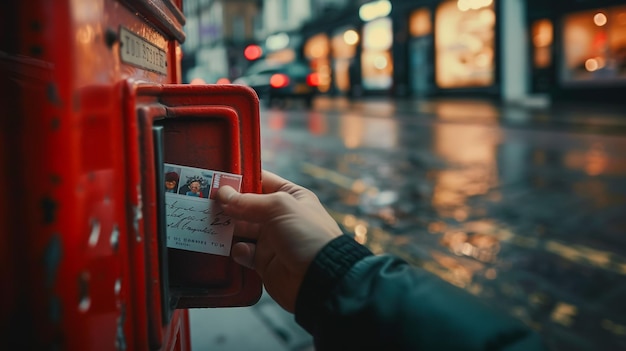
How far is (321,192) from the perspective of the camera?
6418mm

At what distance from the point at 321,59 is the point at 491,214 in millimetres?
28707

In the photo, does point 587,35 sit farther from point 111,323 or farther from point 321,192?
point 111,323

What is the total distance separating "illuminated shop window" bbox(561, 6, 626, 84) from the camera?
15.5 m

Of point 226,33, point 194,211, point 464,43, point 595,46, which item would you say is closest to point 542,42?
point 595,46

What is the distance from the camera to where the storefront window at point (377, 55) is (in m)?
26.3

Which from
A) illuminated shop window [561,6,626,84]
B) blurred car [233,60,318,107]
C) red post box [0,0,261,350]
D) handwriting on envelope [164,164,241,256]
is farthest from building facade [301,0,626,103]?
red post box [0,0,261,350]

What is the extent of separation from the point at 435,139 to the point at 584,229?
6.05m

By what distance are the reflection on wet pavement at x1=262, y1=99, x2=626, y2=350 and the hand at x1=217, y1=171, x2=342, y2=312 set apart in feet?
6.58

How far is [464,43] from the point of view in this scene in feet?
70.7

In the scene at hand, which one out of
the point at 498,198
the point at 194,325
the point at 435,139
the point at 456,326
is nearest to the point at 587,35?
the point at 435,139

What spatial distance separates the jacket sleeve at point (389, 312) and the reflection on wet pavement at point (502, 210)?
2.02m

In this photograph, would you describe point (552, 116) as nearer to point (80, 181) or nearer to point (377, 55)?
point (80, 181)

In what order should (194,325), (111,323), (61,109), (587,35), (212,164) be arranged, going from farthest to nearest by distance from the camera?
(587,35) < (194,325) < (212,164) < (111,323) < (61,109)

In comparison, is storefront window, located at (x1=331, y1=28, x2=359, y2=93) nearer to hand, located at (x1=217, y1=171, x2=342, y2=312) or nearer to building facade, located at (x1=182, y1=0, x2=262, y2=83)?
building facade, located at (x1=182, y1=0, x2=262, y2=83)
